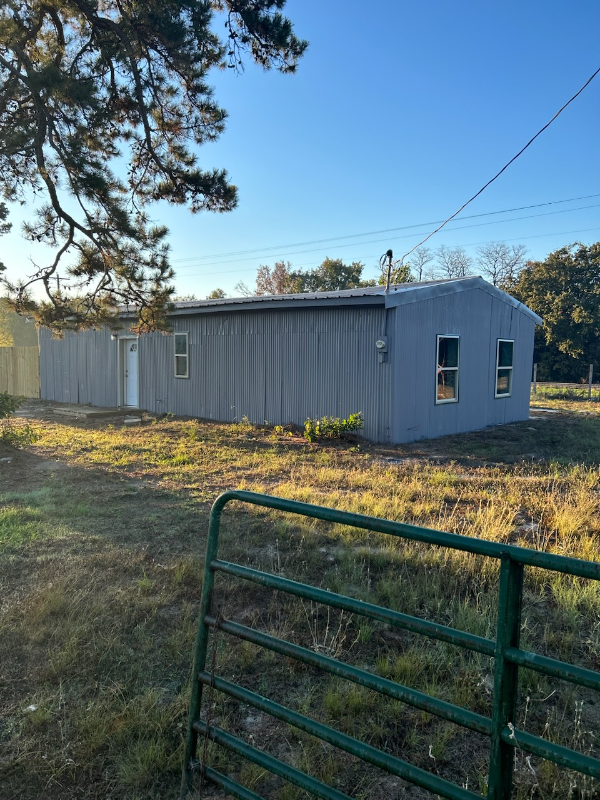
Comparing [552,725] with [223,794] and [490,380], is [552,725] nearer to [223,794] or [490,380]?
[223,794]

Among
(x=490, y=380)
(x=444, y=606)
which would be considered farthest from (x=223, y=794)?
(x=490, y=380)

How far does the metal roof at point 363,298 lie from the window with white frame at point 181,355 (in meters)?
0.84

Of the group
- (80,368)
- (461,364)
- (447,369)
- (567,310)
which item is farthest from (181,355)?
(567,310)

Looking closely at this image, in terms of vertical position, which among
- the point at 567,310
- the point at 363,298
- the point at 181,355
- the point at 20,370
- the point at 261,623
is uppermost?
the point at 567,310

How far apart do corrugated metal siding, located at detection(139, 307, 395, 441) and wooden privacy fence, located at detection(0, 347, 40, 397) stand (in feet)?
19.3

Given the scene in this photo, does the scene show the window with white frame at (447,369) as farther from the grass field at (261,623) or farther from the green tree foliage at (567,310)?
the green tree foliage at (567,310)

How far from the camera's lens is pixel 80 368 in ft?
55.8

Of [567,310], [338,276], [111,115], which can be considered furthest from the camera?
[338,276]

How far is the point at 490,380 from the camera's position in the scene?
12.9 m

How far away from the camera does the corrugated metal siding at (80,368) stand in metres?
16.1

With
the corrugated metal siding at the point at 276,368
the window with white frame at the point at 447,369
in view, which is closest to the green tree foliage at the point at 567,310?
the window with white frame at the point at 447,369

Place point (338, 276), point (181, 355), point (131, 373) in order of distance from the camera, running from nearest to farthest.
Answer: point (181, 355)
point (131, 373)
point (338, 276)

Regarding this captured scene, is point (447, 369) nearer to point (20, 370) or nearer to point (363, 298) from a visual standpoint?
point (363, 298)

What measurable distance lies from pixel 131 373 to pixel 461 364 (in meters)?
8.99
